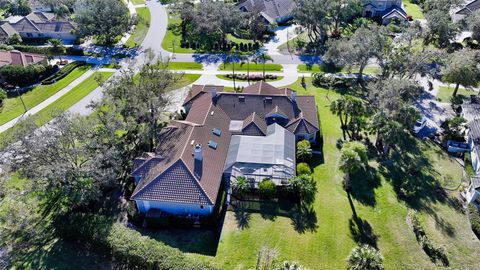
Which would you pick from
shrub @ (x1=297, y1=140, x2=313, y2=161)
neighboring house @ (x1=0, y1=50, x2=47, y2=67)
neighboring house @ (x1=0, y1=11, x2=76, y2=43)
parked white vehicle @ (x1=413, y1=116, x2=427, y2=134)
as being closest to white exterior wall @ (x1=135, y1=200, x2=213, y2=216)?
shrub @ (x1=297, y1=140, x2=313, y2=161)

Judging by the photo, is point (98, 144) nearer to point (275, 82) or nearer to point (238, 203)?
point (238, 203)

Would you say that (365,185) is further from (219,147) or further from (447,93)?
(447,93)

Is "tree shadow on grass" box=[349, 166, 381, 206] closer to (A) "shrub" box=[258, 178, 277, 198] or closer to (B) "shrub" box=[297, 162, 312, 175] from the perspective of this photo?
(B) "shrub" box=[297, 162, 312, 175]

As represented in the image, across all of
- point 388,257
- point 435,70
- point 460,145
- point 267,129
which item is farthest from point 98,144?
point 435,70

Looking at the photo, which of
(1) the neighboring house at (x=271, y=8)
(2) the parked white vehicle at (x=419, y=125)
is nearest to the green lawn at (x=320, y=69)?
(2) the parked white vehicle at (x=419, y=125)

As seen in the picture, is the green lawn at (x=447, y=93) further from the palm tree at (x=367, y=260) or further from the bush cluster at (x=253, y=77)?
the palm tree at (x=367, y=260)
